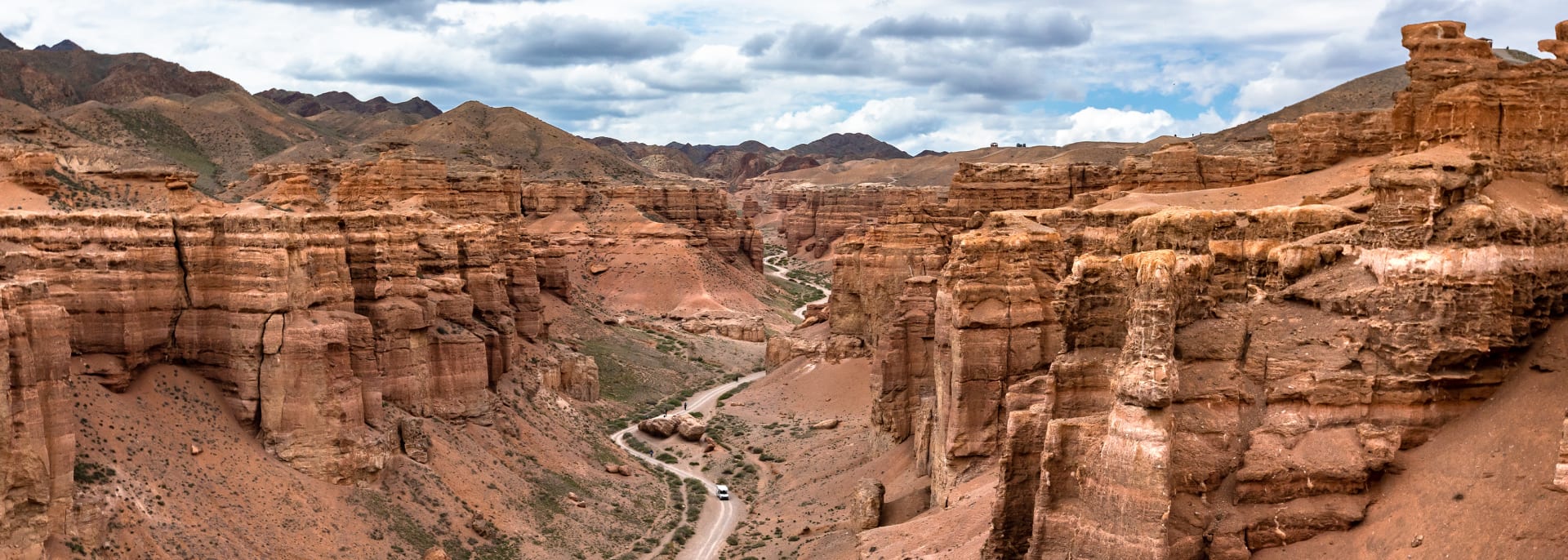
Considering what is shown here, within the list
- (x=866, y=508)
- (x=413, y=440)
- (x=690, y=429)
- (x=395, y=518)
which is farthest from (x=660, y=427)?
(x=866, y=508)

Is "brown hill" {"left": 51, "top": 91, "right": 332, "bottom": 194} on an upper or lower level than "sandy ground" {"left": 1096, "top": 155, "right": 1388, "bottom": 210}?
upper

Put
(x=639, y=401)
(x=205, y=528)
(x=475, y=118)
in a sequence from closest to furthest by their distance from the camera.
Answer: (x=205, y=528) < (x=639, y=401) < (x=475, y=118)

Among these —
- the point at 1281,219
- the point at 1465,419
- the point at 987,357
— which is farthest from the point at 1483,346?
the point at 987,357

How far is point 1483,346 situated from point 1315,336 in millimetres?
2367

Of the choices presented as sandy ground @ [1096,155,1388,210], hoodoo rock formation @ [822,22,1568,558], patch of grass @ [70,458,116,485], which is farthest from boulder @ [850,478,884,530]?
patch of grass @ [70,458,116,485]

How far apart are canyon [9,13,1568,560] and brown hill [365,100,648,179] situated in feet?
260

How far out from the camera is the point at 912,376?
157 ft

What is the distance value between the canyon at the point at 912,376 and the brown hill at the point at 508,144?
3124 inches

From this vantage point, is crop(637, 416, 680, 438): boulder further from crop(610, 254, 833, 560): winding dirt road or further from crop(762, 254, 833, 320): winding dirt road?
crop(762, 254, 833, 320): winding dirt road

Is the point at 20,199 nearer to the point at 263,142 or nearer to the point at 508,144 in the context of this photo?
the point at 263,142

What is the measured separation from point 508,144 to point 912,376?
12404cm

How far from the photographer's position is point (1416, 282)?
20.0 metres

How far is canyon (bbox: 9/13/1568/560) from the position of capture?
19891 mm

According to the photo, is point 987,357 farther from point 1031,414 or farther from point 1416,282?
point 1416,282
